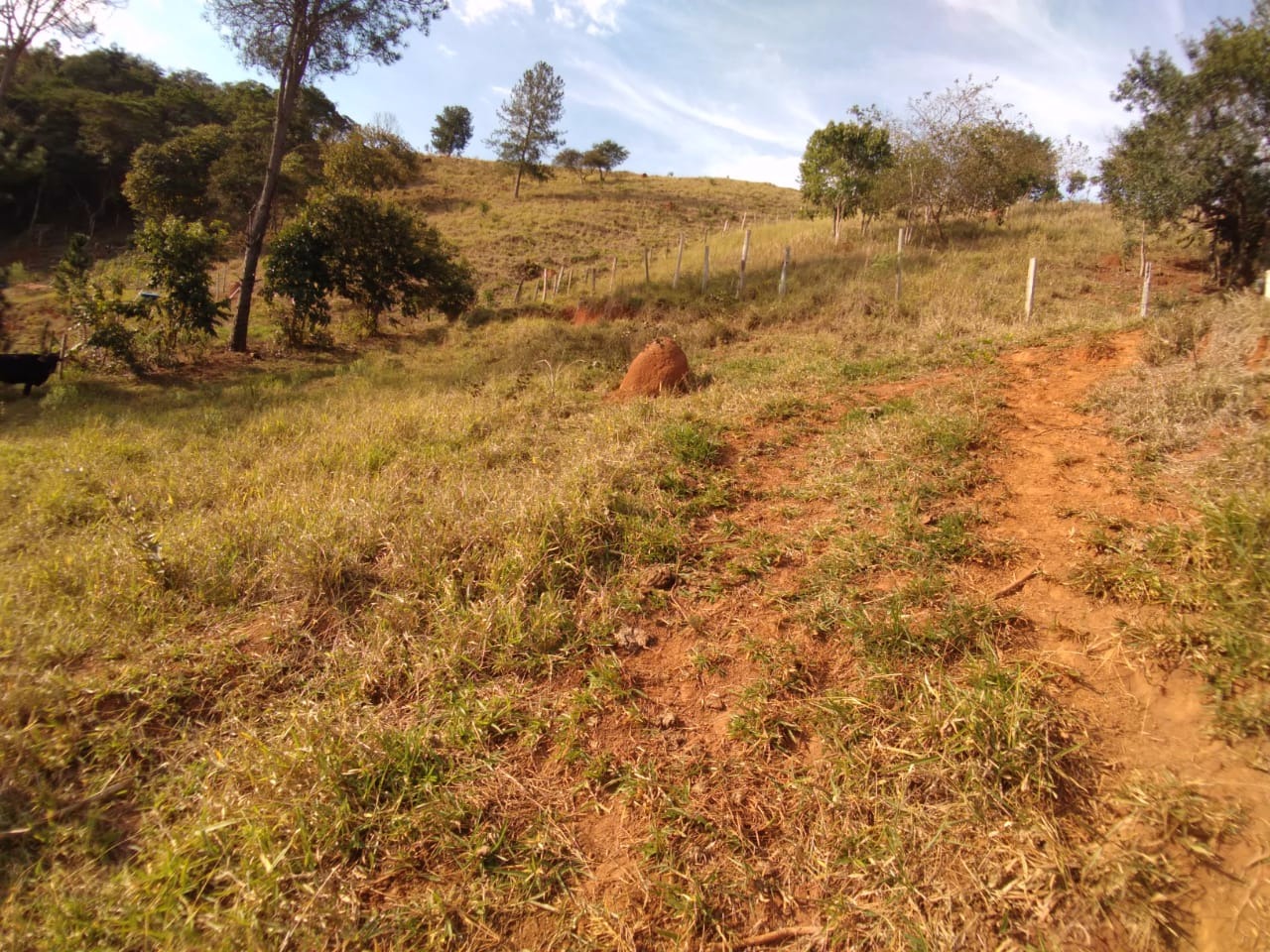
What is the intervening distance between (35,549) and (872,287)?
11441 mm

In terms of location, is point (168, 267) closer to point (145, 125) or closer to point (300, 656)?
point (300, 656)

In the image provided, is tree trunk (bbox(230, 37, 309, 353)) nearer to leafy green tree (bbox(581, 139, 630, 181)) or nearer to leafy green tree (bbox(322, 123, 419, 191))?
leafy green tree (bbox(322, 123, 419, 191))

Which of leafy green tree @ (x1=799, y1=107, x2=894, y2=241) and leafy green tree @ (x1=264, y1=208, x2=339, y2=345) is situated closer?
leafy green tree @ (x1=264, y1=208, x2=339, y2=345)

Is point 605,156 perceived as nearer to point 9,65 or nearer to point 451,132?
point 451,132

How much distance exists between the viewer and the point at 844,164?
63.1 feet

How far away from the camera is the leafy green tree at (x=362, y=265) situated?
487 inches

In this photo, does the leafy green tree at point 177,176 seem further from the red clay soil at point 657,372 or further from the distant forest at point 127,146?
the red clay soil at point 657,372

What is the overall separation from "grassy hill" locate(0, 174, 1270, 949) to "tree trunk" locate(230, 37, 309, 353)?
7.48 m

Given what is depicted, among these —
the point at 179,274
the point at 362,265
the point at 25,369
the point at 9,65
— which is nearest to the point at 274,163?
the point at 362,265

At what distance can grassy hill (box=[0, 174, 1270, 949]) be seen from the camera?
1.71 m

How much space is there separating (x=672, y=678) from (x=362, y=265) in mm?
13872

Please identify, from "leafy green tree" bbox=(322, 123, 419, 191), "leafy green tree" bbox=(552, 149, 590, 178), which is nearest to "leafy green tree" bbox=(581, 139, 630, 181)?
"leafy green tree" bbox=(552, 149, 590, 178)

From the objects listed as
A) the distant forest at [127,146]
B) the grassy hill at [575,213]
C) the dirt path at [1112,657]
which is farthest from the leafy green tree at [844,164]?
the distant forest at [127,146]

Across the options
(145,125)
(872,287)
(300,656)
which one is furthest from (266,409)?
(145,125)
